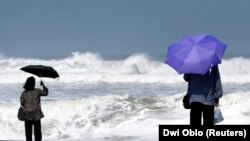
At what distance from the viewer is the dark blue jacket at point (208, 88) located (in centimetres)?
756

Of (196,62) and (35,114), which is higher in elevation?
(196,62)

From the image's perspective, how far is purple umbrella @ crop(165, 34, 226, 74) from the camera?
7.38m

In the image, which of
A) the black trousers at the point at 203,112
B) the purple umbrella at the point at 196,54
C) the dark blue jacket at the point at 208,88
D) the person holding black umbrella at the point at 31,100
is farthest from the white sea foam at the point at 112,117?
the purple umbrella at the point at 196,54

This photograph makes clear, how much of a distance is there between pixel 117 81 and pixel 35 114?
2565 cm

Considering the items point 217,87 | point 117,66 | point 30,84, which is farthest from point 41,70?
point 117,66

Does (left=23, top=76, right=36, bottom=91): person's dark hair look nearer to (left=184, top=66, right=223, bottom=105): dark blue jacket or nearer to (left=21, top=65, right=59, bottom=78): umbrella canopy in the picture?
(left=21, top=65, right=59, bottom=78): umbrella canopy

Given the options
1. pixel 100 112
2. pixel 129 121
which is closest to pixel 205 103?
pixel 129 121

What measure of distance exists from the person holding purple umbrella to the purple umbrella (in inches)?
6.3

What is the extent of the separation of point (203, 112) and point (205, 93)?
0.30m

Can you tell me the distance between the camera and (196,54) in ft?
24.5

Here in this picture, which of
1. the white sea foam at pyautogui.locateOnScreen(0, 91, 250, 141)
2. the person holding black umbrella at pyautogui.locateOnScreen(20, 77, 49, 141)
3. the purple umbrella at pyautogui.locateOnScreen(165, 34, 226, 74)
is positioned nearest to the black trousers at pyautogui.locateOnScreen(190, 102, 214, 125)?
the purple umbrella at pyautogui.locateOnScreen(165, 34, 226, 74)

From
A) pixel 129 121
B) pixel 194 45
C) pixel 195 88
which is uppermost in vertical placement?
pixel 194 45

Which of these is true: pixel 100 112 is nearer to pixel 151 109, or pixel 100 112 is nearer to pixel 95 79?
pixel 151 109

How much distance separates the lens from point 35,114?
9.24 meters
